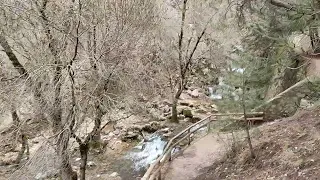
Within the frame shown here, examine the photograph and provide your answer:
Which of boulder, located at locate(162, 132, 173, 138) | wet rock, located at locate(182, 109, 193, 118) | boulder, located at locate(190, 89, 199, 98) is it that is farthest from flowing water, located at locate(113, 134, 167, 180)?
boulder, located at locate(190, 89, 199, 98)

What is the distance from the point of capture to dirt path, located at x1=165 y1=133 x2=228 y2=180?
12203 millimetres

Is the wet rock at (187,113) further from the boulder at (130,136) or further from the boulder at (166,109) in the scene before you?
the boulder at (130,136)

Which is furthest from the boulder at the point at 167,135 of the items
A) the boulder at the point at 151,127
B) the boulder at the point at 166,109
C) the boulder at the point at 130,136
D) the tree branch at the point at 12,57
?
the tree branch at the point at 12,57

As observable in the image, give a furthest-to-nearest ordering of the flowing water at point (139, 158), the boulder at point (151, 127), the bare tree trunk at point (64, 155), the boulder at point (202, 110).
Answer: the boulder at point (202, 110)
the boulder at point (151, 127)
the flowing water at point (139, 158)
the bare tree trunk at point (64, 155)

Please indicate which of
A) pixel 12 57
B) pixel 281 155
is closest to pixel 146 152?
pixel 281 155

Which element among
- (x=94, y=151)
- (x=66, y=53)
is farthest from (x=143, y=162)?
(x=66, y=53)

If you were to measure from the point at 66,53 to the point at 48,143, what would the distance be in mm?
2417

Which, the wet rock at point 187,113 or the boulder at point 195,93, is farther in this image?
the boulder at point 195,93

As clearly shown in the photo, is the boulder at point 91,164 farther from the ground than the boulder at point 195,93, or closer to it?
closer to it

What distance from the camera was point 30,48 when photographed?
1005cm

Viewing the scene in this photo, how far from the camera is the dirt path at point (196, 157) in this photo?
12.2m

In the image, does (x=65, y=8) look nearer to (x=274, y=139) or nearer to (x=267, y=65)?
(x=267, y=65)

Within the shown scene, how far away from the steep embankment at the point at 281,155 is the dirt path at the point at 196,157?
514 mm

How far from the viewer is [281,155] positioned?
33.7 feet
